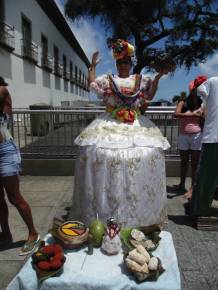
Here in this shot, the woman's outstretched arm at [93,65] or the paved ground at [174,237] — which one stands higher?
the woman's outstretched arm at [93,65]

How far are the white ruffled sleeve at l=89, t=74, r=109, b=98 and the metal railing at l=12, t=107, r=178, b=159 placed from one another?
2.95m

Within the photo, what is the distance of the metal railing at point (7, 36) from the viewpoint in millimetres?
13714

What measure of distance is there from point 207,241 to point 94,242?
1595 millimetres

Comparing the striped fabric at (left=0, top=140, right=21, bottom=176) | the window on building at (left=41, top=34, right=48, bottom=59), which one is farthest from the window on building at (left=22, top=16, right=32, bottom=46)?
the striped fabric at (left=0, top=140, right=21, bottom=176)

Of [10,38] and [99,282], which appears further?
[10,38]

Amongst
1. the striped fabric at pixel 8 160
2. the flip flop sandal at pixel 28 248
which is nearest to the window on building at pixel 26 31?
the striped fabric at pixel 8 160

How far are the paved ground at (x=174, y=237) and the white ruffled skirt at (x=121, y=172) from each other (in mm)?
515

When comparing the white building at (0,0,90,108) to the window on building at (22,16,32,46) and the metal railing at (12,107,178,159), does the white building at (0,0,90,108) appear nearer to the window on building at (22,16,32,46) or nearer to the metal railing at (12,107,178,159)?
the window on building at (22,16,32,46)

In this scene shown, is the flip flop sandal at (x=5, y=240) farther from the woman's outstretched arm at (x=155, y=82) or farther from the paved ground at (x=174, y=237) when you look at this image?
the woman's outstretched arm at (x=155, y=82)

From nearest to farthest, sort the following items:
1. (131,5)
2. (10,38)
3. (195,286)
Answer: (195,286)
(10,38)
(131,5)

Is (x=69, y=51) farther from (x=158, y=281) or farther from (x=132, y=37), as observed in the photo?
(x=158, y=281)

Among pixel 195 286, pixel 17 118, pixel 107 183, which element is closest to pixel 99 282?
pixel 195 286

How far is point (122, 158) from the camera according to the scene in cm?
356

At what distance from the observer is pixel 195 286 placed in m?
3.00
